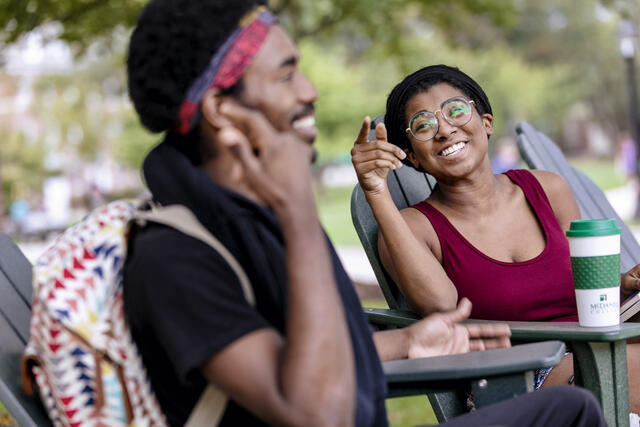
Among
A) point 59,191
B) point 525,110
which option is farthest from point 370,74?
point 59,191

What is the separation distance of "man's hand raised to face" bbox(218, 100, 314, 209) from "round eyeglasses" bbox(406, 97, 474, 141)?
146cm

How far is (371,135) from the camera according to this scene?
142 inches

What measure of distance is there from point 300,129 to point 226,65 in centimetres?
22

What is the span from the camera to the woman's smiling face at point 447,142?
305cm

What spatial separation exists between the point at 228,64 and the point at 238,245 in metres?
0.38

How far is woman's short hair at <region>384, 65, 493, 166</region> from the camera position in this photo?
123 inches

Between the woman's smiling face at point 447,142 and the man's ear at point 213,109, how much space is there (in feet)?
4.83

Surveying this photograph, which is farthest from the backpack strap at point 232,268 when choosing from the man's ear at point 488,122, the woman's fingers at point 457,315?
the man's ear at point 488,122

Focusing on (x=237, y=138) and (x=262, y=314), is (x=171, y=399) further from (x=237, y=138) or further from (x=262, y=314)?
(x=237, y=138)

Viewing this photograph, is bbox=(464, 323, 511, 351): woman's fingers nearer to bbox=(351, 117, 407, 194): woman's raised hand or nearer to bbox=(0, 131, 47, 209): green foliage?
bbox=(351, 117, 407, 194): woman's raised hand

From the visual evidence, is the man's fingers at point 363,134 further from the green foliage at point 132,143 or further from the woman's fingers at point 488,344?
the green foliage at point 132,143

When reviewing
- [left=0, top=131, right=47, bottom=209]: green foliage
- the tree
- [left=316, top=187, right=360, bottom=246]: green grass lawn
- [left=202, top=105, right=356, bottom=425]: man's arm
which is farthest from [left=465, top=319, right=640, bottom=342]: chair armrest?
[left=0, top=131, right=47, bottom=209]: green foliage

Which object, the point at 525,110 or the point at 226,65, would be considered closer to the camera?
the point at 226,65

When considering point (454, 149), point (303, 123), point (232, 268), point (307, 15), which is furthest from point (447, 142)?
point (307, 15)
